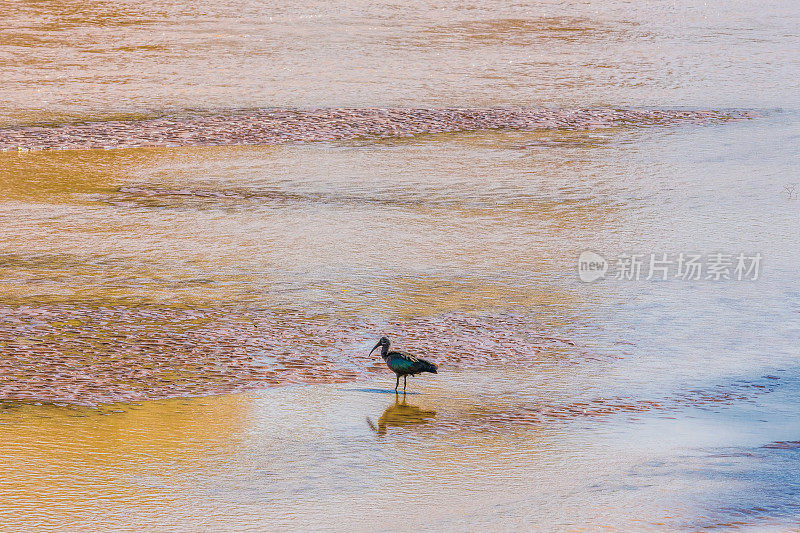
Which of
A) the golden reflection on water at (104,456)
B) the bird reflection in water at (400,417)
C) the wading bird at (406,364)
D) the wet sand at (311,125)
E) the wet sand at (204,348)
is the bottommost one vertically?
the golden reflection on water at (104,456)

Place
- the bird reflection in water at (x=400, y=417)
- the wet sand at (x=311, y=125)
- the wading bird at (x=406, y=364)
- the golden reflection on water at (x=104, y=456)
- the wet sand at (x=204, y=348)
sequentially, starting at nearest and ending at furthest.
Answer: the golden reflection on water at (x=104, y=456) → the bird reflection in water at (x=400, y=417) → the wading bird at (x=406, y=364) → the wet sand at (x=204, y=348) → the wet sand at (x=311, y=125)

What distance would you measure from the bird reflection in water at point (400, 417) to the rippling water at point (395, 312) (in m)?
0.01

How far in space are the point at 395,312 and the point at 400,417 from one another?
1535 mm

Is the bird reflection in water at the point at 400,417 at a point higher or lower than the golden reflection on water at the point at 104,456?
higher

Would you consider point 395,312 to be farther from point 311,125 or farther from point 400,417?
point 311,125

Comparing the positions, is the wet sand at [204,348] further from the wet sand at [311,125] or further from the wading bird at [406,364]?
the wet sand at [311,125]

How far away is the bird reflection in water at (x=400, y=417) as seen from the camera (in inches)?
235

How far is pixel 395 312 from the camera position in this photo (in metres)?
7.54

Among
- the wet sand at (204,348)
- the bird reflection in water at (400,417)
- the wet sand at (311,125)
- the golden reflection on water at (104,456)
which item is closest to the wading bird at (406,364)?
the bird reflection in water at (400,417)

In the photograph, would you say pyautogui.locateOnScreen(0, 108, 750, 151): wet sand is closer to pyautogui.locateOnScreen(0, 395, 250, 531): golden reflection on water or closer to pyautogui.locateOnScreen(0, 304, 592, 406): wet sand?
pyautogui.locateOnScreen(0, 304, 592, 406): wet sand

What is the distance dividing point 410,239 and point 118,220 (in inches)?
94.0

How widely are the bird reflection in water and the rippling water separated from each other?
0.01 m

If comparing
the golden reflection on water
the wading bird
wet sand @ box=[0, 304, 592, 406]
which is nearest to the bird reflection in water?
the wading bird

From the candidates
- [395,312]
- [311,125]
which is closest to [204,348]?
[395,312]
